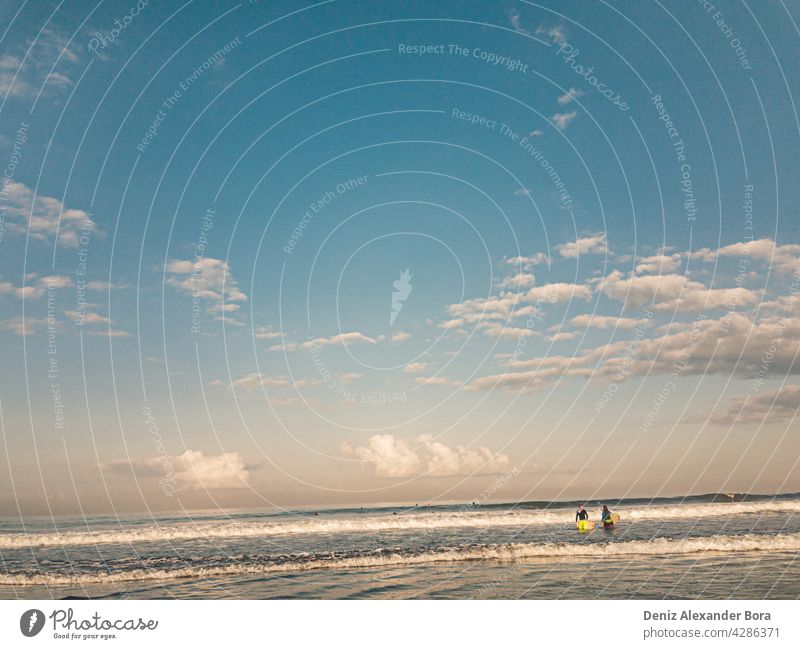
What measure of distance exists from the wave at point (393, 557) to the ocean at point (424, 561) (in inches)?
3.2

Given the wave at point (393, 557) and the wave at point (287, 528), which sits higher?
the wave at point (393, 557)

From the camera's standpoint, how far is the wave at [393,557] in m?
26.3

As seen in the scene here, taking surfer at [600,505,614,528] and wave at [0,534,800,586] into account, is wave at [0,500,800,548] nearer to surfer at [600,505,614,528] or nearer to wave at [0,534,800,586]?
surfer at [600,505,614,528]

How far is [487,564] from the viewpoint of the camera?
26.0m

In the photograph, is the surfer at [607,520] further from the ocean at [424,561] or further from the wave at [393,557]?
the wave at [393,557]

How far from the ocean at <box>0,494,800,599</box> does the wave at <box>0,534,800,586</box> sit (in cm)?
8

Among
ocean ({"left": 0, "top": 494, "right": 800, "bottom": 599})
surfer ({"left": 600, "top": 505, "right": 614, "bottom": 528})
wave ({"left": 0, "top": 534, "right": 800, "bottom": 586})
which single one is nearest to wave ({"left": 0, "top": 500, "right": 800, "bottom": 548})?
ocean ({"left": 0, "top": 494, "right": 800, "bottom": 599})

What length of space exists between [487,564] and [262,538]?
18775mm

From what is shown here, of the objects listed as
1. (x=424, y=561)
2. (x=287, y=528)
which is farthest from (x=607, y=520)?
(x=287, y=528)

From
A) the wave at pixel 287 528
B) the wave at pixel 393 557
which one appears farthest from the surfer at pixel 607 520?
the wave at pixel 393 557
